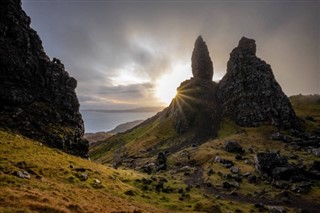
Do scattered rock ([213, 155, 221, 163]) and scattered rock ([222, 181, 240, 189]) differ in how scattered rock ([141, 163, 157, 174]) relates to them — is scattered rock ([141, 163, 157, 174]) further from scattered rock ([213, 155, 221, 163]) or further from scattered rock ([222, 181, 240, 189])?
scattered rock ([222, 181, 240, 189])

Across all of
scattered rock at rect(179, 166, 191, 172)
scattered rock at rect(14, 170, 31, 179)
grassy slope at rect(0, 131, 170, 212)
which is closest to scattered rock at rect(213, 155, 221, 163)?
scattered rock at rect(179, 166, 191, 172)

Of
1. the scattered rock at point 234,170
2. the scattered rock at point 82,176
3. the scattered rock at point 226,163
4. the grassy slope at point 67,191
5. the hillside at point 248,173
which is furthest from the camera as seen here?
the scattered rock at point 226,163

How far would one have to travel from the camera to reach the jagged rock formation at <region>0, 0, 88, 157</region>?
102 metres

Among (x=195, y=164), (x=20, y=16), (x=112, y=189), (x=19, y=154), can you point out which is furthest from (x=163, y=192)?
(x=20, y=16)

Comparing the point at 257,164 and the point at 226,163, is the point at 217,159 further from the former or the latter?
the point at 257,164

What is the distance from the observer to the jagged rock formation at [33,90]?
4028 inches

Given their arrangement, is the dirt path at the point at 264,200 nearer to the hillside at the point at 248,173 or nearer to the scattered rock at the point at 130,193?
the hillside at the point at 248,173

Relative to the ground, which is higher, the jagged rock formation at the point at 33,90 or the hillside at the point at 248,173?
the jagged rock formation at the point at 33,90

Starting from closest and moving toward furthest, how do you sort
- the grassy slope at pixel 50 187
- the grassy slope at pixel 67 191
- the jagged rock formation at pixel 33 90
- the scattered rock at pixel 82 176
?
the grassy slope at pixel 50 187
the grassy slope at pixel 67 191
the scattered rock at pixel 82 176
the jagged rock formation at pixel 33 90

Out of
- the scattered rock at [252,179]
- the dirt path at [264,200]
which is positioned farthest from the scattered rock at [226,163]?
the dirt path at [264,200]

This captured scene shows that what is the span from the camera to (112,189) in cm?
7231

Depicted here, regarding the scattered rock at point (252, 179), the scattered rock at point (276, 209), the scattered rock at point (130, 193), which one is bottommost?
the scattered rock at point (276, 209)

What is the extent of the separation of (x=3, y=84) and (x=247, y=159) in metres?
104

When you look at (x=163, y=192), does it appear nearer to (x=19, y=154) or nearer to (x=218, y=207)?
(x=218, y=207)
